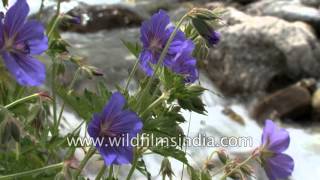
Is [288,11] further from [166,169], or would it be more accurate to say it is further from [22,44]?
[22,44]

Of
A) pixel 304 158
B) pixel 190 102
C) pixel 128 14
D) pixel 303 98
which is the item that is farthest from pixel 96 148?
pixel 128 14

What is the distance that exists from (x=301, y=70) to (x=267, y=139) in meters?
4.60

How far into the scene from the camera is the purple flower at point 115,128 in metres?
0.88

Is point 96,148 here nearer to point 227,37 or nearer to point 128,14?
point 227,37

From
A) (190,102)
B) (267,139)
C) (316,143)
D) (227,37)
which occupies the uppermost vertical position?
(190,102)

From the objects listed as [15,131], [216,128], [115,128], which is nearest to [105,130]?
[115,128]

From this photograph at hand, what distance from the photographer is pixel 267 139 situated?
1205mm

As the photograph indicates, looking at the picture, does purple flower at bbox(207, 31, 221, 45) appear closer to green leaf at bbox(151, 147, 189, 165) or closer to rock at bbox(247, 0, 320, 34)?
green leaf at bbox(151, 147, 189, 165)

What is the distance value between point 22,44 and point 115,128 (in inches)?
6.8

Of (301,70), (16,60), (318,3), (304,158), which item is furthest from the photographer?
(318,3)

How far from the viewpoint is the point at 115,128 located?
925 mm

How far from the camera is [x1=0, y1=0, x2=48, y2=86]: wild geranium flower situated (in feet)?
2.71

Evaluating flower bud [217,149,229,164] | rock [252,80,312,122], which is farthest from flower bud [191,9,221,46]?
rock [252,80,312,122]

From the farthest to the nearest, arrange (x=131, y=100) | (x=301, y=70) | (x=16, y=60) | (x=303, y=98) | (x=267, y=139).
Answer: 1. (x=301, y=70)
2. (x=303, y=98)
3. (x=267, y=139)
4. (x=131, y=100)
5. (x=16, y=60)
